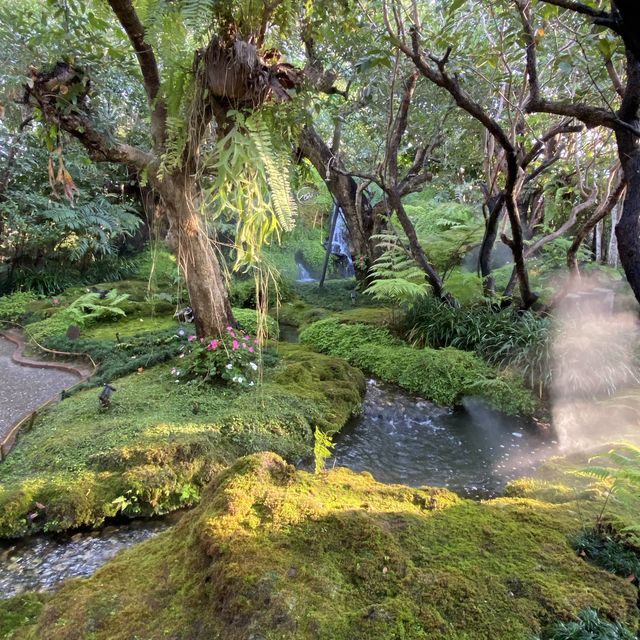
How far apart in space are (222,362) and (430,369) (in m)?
2.56

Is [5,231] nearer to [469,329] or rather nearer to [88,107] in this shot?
[88,107]

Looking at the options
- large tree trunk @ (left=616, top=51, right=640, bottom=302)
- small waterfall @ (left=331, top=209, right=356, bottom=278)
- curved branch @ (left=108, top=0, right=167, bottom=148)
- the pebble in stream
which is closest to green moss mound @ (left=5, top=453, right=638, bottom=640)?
the pebble in stream

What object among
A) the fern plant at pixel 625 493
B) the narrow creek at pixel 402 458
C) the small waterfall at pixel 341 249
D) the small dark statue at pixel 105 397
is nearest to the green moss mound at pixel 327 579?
the fern plant at pixel 625 493

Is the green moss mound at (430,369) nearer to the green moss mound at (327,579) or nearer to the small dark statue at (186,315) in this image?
the small dark statue at (186,315)

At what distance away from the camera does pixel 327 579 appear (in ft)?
4.29

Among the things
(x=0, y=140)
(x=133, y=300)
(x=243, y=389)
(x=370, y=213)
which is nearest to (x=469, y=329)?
(x=243, y=389)

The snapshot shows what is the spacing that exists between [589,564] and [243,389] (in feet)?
10.7

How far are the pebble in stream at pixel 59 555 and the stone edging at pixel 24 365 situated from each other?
112 centimetres

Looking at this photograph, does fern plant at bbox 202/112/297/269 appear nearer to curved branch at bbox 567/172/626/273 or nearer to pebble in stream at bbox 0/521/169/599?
pebble in stream at bbox 0/521/169/599

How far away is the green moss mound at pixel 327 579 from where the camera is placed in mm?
1178

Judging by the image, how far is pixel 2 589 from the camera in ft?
7.32

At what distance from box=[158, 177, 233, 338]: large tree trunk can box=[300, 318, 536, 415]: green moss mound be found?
2.04 meters

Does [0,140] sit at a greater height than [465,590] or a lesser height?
greater

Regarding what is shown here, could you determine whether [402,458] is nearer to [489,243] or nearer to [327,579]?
[327,579]
